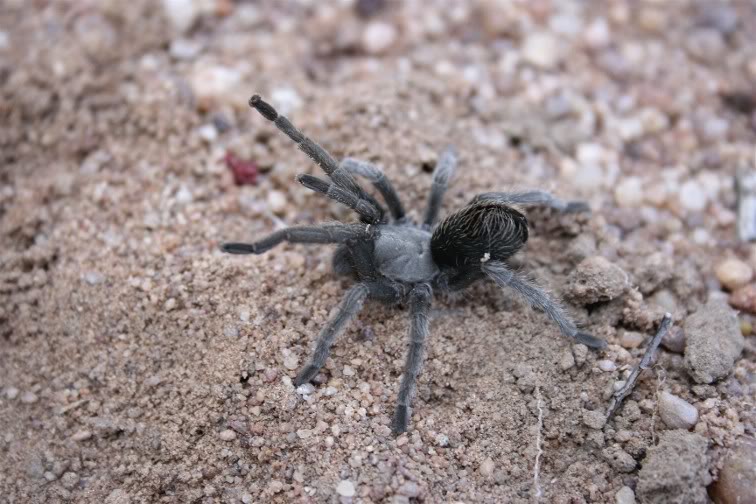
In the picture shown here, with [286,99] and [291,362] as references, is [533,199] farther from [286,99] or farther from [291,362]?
[286,99]

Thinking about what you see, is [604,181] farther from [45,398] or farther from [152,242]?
[45,398]

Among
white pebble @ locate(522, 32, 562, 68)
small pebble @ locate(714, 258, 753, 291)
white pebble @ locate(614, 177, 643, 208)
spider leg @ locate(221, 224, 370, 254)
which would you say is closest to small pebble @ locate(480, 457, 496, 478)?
spider leg @ locate(221, 224, 370, 254)

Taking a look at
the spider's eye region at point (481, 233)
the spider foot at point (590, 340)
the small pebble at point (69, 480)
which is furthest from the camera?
the spider's eye region at point (481, 233)

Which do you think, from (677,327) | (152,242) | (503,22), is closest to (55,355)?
(152,242)

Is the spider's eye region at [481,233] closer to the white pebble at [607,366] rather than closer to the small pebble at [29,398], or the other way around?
the white pebble at [607,366]

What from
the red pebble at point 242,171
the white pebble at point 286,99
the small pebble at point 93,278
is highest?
the white pebble at point 286,99

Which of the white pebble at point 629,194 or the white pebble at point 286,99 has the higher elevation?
the white pebble at point 286,99

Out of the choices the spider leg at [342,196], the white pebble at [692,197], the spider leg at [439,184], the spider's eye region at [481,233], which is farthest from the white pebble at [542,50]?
the spider leg at [342,196]
